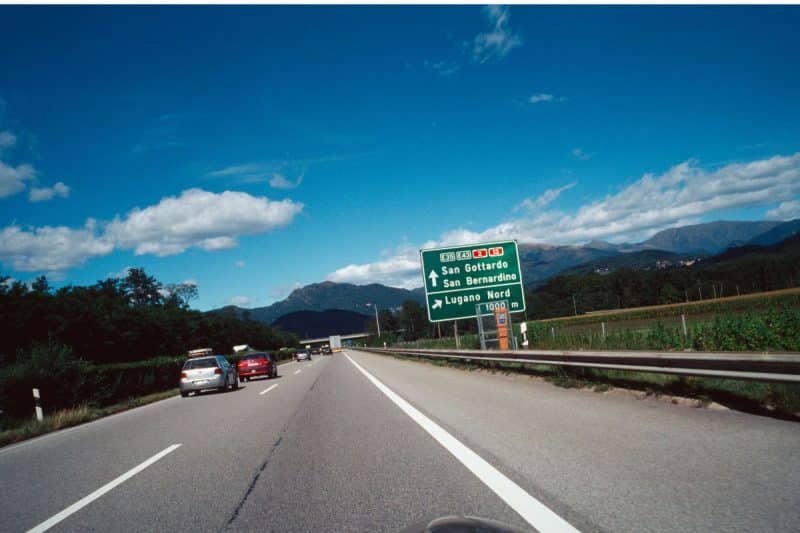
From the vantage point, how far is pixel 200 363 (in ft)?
60.8

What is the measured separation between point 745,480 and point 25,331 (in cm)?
5887

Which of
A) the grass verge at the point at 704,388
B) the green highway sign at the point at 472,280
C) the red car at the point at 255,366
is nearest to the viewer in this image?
the grass verge at the point at 704,388

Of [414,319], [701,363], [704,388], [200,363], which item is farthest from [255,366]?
[414,319]

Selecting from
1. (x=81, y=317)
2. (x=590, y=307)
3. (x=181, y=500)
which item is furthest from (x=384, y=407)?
(x=590, y=307)

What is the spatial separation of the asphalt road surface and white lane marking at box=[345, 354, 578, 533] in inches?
0.8

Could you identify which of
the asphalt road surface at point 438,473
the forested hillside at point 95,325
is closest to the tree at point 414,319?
the forested hillside at point 95,325

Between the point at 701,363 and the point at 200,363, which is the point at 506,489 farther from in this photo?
the point at 200,363

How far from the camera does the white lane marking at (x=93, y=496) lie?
163 inches

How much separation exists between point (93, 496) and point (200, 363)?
14.3 metres

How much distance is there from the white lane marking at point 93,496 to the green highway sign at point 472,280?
53.1 feet

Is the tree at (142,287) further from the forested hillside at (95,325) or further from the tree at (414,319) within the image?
the tree at (414,319)

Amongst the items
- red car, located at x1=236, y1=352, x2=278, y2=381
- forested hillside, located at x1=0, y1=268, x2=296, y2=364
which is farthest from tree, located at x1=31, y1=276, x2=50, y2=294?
red car, located at x1=236, y1=352, x2=278, y2=381

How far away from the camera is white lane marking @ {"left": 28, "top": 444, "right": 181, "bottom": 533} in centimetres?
413

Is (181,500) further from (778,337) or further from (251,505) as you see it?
(778,337)
